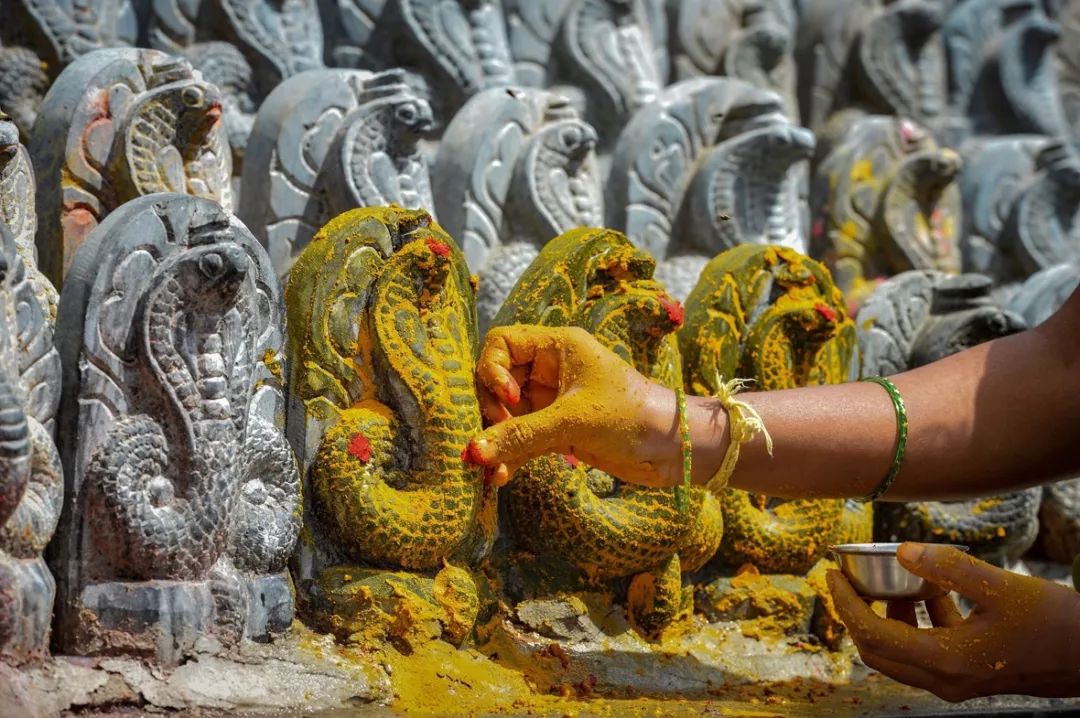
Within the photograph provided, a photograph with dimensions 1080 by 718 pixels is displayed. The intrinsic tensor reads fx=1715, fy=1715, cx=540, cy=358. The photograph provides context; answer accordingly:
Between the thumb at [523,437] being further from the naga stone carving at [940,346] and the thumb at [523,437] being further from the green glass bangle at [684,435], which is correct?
the naga stone carving at [940,346]

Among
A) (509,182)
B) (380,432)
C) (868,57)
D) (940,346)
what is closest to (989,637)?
(380,432)

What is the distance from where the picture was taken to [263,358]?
3516 millimetres

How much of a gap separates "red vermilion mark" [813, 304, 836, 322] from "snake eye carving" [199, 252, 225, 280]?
5.78ft

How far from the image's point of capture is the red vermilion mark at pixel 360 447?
3561 mm

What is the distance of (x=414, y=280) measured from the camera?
12.2ft

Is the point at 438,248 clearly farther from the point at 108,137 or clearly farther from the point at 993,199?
the point at 993,199

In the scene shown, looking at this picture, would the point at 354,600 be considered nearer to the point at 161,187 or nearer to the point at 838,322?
the point at 161,187

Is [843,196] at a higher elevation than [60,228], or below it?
below

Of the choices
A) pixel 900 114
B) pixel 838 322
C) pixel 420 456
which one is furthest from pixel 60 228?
pixel 900 114

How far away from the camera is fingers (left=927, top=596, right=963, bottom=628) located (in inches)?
133

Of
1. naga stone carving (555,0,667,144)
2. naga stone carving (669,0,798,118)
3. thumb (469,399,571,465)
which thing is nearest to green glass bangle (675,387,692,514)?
thumb (469,399,571,465)

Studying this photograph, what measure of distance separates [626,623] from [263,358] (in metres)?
1.12

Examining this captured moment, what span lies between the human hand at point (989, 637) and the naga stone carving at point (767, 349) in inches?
43.7

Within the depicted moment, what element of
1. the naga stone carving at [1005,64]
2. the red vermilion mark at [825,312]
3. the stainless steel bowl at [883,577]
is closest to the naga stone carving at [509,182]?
the red vermilion mark at [825,312]
